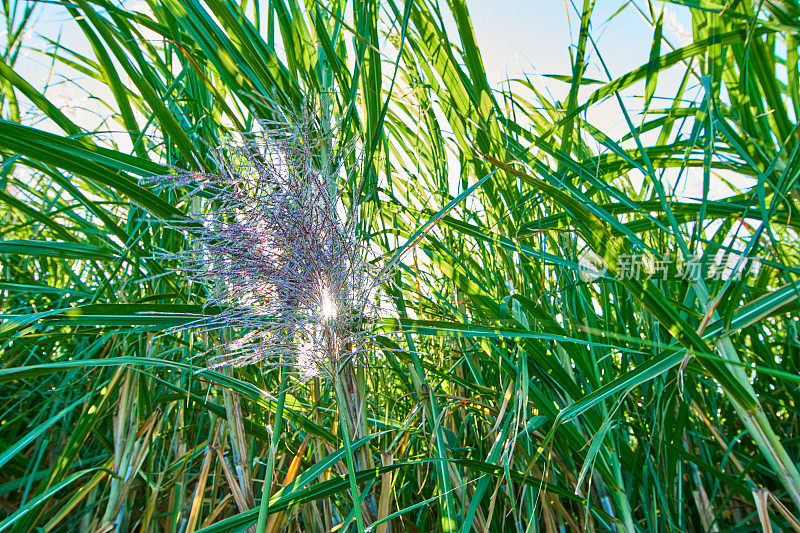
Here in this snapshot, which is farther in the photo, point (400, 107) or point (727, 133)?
point (400, 107)

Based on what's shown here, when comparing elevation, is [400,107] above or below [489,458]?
above

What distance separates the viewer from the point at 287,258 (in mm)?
962

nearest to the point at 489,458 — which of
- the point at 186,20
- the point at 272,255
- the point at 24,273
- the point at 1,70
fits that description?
the point at 272,255

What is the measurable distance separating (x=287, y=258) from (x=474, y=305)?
550 millimetres

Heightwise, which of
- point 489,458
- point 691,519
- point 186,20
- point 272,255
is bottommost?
point 691,519

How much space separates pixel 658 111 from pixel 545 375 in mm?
814

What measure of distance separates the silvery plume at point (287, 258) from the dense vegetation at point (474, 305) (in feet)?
0.26

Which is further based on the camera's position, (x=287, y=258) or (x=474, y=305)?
(x=474, y=305)

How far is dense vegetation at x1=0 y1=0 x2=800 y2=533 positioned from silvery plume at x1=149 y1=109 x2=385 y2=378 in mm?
78

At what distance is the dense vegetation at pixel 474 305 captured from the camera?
96 cm

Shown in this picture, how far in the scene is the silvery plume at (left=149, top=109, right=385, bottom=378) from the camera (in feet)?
3.09

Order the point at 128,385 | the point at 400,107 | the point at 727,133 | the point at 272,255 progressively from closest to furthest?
the point at 272,255
the point at 727,133
the point at 128,385
the point at 400,107

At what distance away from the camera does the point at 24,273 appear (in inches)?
74.0

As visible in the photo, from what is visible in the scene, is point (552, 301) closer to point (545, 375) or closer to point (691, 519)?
point (545, 375)
